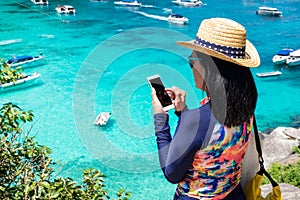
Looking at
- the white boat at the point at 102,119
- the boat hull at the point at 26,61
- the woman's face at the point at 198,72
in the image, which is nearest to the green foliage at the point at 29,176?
the woman's face at the point at 198,72

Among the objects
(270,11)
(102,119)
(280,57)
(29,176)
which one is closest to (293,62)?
(280,57)

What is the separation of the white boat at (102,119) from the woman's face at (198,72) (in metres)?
9.76

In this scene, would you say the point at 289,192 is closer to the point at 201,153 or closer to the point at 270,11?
the point at 201,153

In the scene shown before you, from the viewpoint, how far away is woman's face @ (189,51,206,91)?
59.4 inches

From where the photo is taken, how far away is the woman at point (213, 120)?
1477 millimetres

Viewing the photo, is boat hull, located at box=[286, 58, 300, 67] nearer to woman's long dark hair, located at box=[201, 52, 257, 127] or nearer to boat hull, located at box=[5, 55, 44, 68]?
boat hull, located at box=[5, 55, 44, 68]

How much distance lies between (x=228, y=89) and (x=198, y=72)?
0.14 m

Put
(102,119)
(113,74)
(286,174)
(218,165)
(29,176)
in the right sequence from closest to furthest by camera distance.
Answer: (218,165) < (29,176) < (286,174) < (102,119) < (113,74)

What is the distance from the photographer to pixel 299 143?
30.5 feet

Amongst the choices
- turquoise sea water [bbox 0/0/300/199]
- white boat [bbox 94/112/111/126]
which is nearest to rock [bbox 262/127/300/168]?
turquoise sea water [bbox 0/0/300/199]

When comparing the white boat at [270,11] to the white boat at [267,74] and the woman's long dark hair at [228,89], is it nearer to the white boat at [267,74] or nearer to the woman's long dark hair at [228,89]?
the white boat at [267,74]

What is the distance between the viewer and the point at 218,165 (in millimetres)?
1596

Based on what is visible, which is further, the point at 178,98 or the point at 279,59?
the point at 279,59

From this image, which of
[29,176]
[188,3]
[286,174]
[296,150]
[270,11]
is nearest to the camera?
[29,176]
